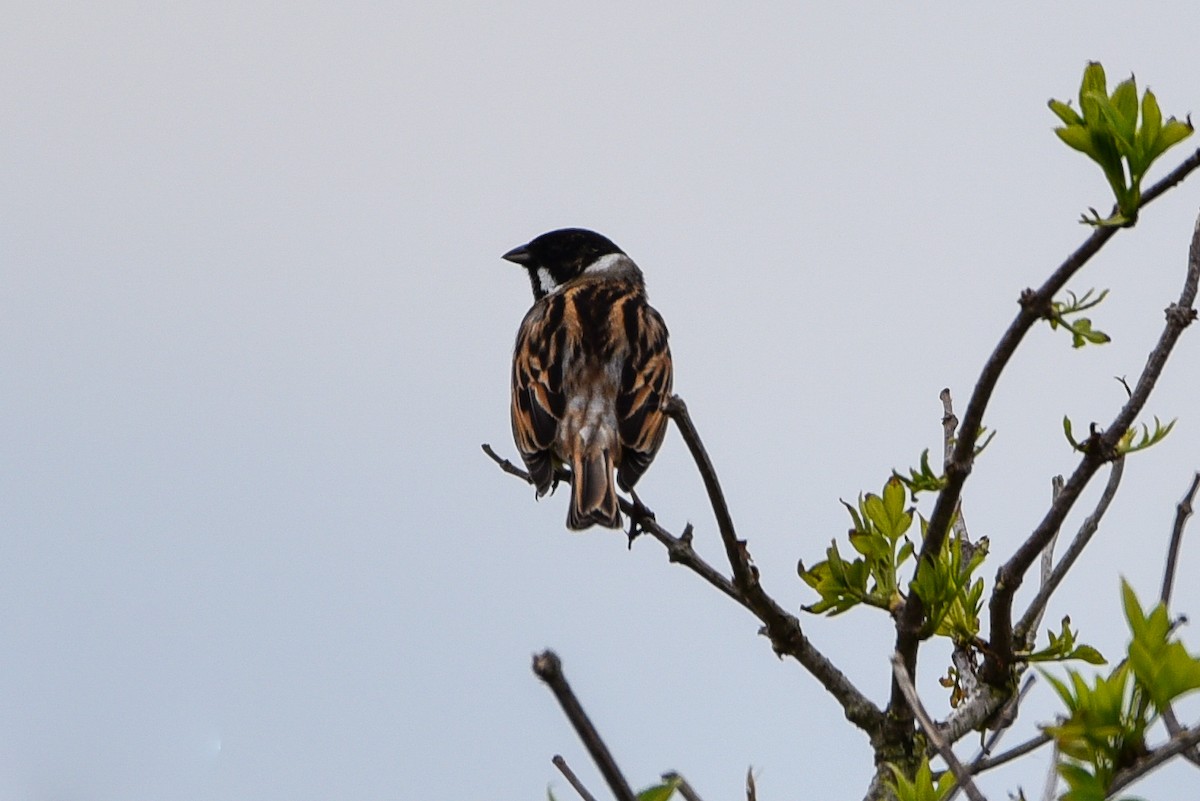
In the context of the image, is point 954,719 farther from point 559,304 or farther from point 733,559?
point 559,304

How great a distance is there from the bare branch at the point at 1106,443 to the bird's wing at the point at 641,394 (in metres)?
2.41

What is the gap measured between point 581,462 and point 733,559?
2479mm

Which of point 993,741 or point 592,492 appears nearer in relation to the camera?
point 993,741

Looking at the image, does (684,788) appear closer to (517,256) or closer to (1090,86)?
(1090,86)

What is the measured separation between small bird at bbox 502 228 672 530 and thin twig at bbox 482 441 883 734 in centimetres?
167

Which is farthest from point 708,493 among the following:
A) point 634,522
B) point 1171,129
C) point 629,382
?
point 629,382

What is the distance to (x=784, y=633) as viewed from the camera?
348cm

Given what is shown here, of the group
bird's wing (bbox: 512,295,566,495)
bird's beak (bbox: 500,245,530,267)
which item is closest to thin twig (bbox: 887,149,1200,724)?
bird's wing (bbox: 512,295,566,495)

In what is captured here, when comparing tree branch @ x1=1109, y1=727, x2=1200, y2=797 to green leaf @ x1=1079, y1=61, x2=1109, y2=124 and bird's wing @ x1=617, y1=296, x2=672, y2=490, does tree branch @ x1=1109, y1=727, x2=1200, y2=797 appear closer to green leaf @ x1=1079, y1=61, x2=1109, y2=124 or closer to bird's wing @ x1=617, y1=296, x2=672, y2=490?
green leaf @ x1=1079, y1=61, x2=1109, y2=124

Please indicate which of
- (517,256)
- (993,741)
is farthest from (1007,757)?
(517,256)

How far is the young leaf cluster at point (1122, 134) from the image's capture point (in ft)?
8.78

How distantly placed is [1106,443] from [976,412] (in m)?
0.25

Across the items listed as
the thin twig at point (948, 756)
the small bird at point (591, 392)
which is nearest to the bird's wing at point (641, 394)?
the small bird at point (591, 392)

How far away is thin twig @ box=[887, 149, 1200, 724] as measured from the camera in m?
2.58
